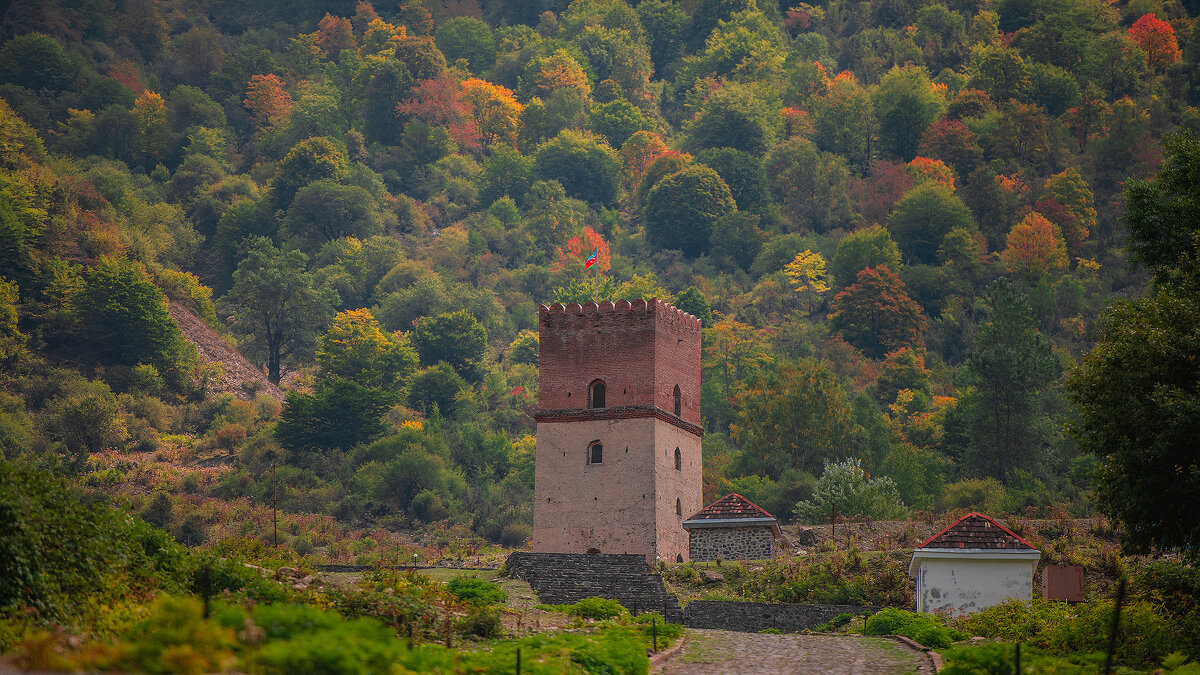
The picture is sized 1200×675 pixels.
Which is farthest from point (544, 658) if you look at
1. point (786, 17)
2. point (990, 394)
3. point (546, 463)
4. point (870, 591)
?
point (786, 17)

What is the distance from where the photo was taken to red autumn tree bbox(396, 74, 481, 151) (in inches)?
5832

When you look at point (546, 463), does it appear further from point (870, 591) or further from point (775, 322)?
point (775, 322)

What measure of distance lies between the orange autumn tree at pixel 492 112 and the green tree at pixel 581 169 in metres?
9.99

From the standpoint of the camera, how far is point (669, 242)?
123125mm

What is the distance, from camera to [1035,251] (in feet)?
325

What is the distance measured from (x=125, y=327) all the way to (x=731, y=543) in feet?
212

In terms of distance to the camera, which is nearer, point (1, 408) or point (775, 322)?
point (1, 408)

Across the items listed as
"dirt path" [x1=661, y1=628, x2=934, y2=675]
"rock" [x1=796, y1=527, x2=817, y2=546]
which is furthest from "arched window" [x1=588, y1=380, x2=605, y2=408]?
"dirt path" [x1=661, y1=628, x2=934, y2=675]

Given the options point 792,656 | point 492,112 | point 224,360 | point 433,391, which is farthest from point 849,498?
point 492,112

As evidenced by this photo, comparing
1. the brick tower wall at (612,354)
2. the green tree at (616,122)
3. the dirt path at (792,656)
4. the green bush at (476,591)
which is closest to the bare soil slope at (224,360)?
the green tree at (616,122)

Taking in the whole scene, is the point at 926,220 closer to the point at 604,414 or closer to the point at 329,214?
the point at 329,214

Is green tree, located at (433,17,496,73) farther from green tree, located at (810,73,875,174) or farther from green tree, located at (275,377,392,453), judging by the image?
green tree, located at (275,377,392,453)

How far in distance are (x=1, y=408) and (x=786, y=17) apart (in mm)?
107858

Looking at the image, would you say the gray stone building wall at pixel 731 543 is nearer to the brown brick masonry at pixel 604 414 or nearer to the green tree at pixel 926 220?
the brown brick masonry at pixel 604 414
